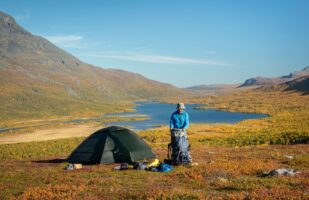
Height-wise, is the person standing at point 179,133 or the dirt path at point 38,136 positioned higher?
the person standing at point 179,133

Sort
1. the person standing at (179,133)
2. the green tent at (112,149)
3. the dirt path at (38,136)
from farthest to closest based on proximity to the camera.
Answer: the dirt path at (38,136)
the green tent at (112,149)
the person standing at (179,133)

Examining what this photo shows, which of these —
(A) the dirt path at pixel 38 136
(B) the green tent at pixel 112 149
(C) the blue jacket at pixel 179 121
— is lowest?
(A) the dirt path at pixel 38 136

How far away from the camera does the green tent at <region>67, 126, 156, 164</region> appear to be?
20125 mm

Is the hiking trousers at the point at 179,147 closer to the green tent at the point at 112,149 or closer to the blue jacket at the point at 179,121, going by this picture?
the blue jacket at the point at 179,121

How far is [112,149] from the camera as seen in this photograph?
20.4m

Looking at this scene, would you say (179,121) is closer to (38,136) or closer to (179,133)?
(179,133)

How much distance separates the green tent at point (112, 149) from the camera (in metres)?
20.1

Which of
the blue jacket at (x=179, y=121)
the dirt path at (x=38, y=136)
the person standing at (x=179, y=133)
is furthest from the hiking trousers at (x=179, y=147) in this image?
the dirt path at (x=38, y=136)

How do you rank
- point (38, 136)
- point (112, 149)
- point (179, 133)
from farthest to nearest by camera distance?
point (38, 136), point (112, 149), point (179, 133)

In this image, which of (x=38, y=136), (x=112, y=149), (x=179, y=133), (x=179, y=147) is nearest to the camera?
(x=179, y=147)

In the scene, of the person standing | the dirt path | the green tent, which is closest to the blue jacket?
the person standing

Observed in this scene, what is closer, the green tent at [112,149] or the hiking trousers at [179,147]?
the hiking trousers at [179,147]

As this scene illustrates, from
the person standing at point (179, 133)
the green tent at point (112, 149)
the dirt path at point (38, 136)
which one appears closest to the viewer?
the person standing at point (179, 133)

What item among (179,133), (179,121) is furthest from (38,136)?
(179,121)
